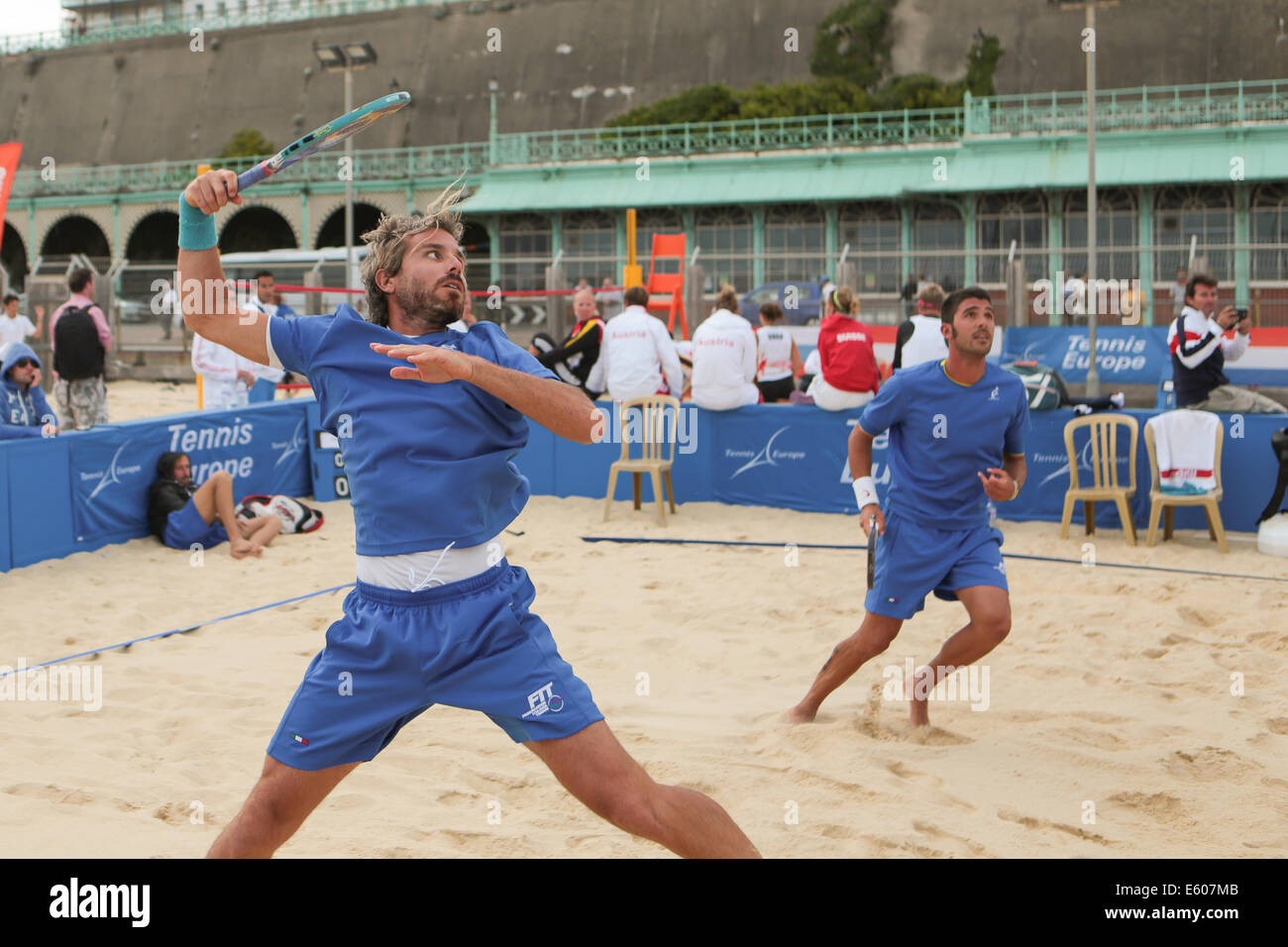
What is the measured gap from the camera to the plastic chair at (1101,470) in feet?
29.8

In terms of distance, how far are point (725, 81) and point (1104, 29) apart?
41.4 ft

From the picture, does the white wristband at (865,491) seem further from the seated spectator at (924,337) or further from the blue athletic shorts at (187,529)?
the blue athletic shorts at (187,529)

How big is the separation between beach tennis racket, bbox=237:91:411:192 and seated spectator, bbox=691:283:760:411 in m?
7.34

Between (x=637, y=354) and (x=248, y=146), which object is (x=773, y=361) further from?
(x=248, y=146)

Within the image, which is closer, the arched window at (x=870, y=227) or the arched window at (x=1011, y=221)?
the arched window at (x=1011, y=221)

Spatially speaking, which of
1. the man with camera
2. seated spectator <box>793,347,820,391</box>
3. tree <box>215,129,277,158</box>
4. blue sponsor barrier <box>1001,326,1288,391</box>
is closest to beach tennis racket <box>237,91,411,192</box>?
the man with camera

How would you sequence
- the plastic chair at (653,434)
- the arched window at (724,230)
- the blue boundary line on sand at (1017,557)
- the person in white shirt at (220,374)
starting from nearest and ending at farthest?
the blue boundary line on sand at (1017,557), the plastic chair at (653,434), the person in white shirt at (220,374), the arched window at (724,230)

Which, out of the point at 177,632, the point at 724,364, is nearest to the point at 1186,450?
the point at 724,364

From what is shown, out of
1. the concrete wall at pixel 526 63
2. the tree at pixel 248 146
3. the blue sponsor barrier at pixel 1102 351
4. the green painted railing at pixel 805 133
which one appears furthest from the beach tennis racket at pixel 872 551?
the tree at pixel 248 146

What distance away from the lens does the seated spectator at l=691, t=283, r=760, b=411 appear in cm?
1054

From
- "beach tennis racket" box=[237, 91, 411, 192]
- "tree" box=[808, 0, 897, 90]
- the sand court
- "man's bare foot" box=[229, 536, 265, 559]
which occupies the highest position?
"tree" box=[808, 0, 897, 90]

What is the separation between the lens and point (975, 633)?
4.72m

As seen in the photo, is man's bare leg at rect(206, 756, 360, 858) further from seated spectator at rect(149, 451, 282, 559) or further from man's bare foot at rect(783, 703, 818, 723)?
seated spectator at rect(149, 451, 282, 559)
